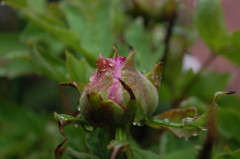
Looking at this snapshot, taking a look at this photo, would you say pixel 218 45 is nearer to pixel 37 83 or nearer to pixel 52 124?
pixel 52 124

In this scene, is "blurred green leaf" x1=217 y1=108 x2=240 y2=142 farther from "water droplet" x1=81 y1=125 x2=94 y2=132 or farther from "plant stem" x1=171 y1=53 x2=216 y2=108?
"water droplet" x1=81 y1=125 x2=94 y2=132

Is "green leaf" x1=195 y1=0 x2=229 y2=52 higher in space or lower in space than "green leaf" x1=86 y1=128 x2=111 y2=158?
higher

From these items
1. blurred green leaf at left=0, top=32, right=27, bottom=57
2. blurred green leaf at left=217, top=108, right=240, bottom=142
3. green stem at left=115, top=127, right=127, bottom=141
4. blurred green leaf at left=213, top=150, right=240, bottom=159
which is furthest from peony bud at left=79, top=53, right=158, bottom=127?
blurred green leaf at left=0, top=32, right=27, bottom=57

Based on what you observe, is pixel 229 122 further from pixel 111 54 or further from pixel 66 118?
pixel 66 118

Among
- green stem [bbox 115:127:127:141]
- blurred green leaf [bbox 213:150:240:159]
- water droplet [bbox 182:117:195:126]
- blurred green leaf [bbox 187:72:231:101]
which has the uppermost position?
water droplet [bbox 182:117:195:126]

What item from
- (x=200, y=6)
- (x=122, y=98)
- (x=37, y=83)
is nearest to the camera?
(x=122, y=98)

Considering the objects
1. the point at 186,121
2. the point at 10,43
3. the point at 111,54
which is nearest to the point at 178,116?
the point at 186,121

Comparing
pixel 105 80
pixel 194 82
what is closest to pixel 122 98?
pixel 105 80

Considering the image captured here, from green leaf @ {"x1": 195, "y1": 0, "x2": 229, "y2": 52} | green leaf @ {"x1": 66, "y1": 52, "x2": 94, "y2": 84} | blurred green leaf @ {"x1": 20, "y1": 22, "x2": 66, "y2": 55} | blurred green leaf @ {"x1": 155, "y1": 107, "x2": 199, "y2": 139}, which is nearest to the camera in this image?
blurred green leaf @ {"x1": 155, "y1": 107, "x2": 199, "y2": 139}
